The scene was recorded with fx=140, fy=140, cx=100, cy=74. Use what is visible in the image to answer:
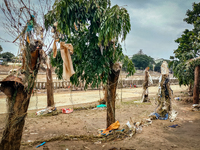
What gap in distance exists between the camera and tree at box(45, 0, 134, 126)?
10.6 feet

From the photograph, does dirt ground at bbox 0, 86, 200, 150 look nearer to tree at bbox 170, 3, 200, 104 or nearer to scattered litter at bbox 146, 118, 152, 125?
scattered litter at bbox 146, 118, 152, 125

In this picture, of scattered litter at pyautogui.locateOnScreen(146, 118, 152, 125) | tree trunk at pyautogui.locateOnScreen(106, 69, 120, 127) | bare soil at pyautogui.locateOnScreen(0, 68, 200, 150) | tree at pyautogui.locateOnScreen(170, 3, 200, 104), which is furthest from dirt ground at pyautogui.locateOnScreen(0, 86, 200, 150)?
tree at pyautogui.locateOnScreen(170, 3, 200, 104)

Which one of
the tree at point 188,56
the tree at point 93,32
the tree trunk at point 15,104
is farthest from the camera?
the tree at point 188,56

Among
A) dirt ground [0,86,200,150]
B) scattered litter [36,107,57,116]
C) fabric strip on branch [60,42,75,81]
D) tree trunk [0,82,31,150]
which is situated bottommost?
dirt ground [0,86,200,150]

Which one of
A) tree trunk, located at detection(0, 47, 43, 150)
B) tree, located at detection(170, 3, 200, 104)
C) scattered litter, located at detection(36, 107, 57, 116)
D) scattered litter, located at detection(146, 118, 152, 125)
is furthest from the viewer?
tree, located at detection(170, 3, 200, 104)

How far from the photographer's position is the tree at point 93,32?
3236 millimetres

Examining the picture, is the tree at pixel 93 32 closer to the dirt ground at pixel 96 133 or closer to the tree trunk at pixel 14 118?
the dirt ground at pixel 96 133

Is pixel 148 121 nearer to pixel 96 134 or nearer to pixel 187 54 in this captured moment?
pixel 96 134

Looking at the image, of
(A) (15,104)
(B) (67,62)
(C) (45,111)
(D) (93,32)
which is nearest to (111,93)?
(B) (67,62)

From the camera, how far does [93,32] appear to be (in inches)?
148

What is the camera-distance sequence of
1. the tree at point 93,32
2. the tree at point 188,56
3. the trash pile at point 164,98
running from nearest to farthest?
the tree at point 93,32
the trash pile at point 164,98
the tree at point 188,56

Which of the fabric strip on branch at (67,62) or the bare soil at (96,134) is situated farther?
the bare soil at (96,134)

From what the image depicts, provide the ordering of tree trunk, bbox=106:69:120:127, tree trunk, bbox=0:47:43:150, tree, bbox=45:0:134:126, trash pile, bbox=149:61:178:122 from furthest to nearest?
trash pile, bbox=149:61:178:122 < tree trunk, bbox=106:69:120:127 < tree, bbox=45:0:134:126 < tree trunk, bbox=0:47:43:150

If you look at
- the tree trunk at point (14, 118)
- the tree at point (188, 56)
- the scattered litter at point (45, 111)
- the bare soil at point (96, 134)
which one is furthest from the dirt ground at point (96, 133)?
the tree at point (188, 56)
